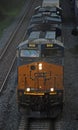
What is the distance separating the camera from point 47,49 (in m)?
22.7

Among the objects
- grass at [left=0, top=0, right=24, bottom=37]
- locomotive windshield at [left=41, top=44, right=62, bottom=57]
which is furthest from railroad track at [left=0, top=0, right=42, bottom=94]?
locomotive windshield at [left=41, top=44, right=62, bottom=57]

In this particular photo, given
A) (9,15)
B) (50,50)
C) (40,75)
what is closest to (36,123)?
(40,75)

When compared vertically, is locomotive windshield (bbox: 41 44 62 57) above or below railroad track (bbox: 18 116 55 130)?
above

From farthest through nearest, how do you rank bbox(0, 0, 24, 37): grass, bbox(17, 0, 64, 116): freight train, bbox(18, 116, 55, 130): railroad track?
bbox(0, 0, 24, 37): grass, bbox(17, 0, 64, 116): freight train, bbox(18, 116, 55, 130): railroad track

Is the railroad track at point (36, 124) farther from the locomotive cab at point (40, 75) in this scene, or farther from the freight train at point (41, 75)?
the locomotive cab at point (40, 75)

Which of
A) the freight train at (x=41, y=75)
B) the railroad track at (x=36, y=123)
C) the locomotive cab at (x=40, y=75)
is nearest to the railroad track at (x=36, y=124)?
the railroad track at (x=36, y=123)

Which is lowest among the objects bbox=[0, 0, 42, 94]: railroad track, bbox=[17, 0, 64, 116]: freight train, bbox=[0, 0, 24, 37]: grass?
bbox=[0, 0, 24, 37]: grass

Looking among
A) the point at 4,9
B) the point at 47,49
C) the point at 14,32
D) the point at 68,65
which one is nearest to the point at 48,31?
the point at 47,49

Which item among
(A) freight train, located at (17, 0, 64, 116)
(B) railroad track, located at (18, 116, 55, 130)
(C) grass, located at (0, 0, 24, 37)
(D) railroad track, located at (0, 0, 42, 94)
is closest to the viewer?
(B) railroad track, located at (18, 116, 55, 130)

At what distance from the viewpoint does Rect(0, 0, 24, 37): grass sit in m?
54.4

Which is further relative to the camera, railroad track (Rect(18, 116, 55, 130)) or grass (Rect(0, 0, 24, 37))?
grass (Rect(0, 0, 24, 37))

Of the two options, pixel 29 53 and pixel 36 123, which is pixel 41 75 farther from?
pixel 36 123

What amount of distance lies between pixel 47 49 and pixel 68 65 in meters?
11.5

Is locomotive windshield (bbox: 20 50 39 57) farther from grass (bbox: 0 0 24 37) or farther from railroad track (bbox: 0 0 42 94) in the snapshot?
grass (bbox: 0 0 24 37)
